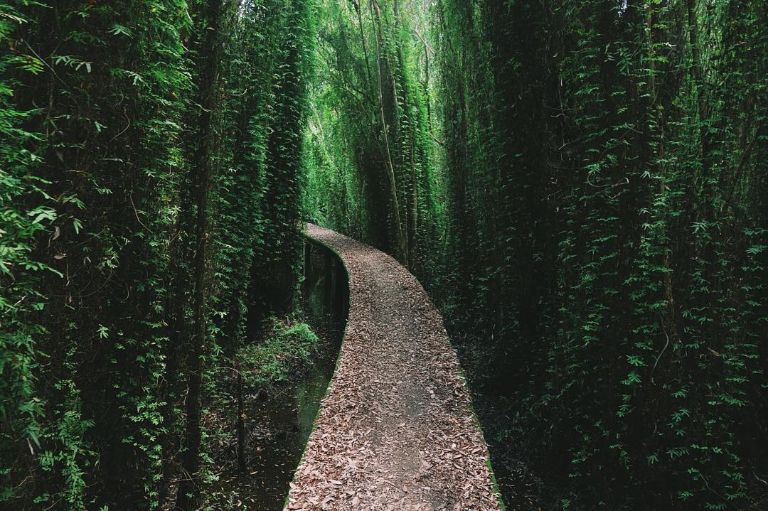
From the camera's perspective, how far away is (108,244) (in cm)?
270

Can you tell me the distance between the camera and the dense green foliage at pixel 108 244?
207cm

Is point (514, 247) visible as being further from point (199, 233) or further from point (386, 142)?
point (386, 142)

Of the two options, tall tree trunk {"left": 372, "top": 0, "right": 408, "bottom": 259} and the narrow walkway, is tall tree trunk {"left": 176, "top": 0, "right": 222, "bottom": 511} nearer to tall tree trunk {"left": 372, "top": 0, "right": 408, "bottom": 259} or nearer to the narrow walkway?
the narrow walkway

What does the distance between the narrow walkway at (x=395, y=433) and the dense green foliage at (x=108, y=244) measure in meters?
1.28

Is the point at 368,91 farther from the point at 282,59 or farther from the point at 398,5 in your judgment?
the point at 282,59

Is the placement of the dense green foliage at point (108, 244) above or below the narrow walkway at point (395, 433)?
above

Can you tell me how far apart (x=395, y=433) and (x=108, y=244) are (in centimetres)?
337

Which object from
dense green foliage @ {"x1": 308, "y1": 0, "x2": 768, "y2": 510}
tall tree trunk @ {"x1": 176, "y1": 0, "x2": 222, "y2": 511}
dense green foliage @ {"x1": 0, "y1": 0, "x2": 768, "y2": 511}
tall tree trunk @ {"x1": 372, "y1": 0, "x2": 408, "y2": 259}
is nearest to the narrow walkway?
tall tree trunk @ {"x1": 176, "y1": 0, "x2": 222, "y2": 511}

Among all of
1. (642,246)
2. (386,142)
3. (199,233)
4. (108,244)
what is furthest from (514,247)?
(386,142)

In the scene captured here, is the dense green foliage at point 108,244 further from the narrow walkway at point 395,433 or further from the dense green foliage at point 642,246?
the dense green foliage at point 642,246

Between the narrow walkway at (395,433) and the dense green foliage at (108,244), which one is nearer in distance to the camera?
the dense green foliage at (108,244)

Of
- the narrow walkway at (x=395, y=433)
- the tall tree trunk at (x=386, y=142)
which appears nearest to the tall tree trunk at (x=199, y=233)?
the narrow walkway at (x=395, y=433)

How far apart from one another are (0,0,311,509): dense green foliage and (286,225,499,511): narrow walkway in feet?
4.20

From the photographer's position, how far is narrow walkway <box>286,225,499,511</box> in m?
3.52
